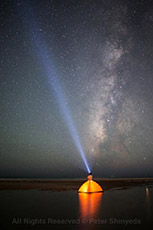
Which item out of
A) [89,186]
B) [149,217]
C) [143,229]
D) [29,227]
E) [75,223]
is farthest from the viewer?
[89,186]

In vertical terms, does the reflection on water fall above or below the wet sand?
below

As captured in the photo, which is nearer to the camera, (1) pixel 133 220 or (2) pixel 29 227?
(2) pixel 29 227

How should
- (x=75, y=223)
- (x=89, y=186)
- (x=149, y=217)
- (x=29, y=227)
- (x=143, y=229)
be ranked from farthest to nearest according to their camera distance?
(x=89, y=186) < (x=149, y=217) < (x=75, y=223) < (x=29, y=227) < (x=143, y=229)

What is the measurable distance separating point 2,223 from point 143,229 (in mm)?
6901

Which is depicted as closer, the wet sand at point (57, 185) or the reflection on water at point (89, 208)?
the reflection on water at point (89, 208)

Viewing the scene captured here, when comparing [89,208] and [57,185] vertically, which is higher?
[57,185]

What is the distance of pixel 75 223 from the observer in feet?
32.8

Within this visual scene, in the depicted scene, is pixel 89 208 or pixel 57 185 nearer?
pixel 89 208

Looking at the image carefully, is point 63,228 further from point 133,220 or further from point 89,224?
point 133,220

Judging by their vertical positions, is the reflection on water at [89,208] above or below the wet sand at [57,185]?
below

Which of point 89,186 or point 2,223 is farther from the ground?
point 89,186

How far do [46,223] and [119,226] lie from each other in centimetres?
362

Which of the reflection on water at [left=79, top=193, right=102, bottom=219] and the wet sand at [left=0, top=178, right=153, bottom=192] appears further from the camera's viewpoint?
the wet sand at [left=0, top=178, right=153, bottom=192]

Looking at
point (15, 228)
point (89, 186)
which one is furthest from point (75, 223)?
point (89, 186)
